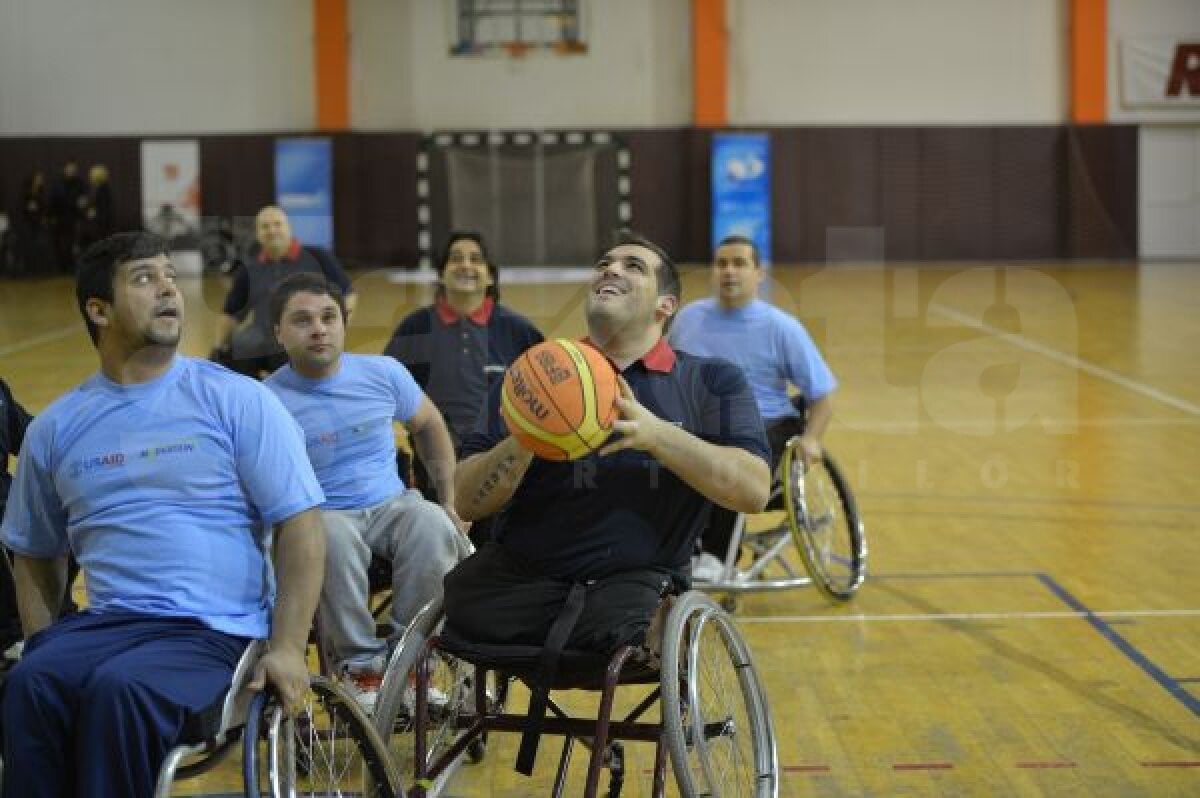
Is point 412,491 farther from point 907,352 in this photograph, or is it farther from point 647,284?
point 907,352

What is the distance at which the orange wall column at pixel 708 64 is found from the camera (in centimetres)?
2334

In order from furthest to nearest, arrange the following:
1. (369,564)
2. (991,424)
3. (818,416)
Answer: (991,424)
(818,416)
(369,564)

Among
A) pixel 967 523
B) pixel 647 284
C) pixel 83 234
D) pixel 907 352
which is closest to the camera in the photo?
pixel 647 284

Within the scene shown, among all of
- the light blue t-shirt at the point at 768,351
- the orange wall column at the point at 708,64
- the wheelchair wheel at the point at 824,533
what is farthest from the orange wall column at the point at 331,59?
the wheelchair wheel at the point at 824,533

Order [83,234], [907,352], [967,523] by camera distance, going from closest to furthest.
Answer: [967,523] < [907,352] < [83,234]

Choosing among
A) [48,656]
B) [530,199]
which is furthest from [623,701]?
[530,199]

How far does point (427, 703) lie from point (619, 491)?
68 cm

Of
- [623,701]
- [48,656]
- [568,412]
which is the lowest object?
[623,701]

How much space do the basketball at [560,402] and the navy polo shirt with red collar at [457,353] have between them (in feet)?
9.54

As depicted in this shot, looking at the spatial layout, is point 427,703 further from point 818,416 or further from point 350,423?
point 818,416

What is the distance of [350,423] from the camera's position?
4871 mm

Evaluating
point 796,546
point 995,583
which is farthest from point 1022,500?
point 796,546

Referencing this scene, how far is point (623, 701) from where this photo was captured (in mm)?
5043

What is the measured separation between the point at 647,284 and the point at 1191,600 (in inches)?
125
